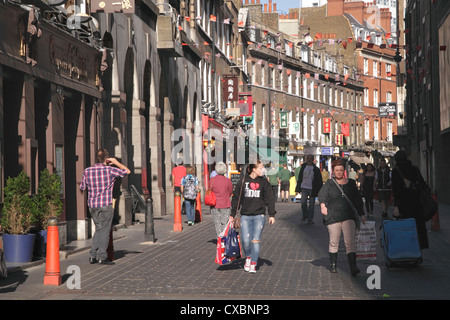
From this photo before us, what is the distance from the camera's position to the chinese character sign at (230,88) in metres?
44.8

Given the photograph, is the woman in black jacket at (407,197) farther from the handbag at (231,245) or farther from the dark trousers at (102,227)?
the dark trousers at (102,227)

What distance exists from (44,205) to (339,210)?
498 cm

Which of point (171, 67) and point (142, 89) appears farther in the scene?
point (171, 67)

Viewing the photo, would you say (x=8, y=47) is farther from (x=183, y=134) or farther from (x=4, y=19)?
(x=183, y=134)

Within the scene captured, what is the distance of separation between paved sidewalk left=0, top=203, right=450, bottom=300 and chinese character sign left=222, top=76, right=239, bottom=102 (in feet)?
93.2

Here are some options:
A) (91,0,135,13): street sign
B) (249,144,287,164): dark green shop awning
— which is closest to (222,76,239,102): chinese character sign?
(249,144,287,164): dark green shop awning

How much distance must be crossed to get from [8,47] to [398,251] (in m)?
7.21

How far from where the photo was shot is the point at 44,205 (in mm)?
13383

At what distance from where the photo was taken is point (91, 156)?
60.7 ft

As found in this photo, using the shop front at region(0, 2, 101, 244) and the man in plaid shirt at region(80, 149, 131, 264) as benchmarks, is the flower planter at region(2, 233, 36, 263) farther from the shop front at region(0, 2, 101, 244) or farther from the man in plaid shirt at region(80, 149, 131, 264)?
the shop front at region(0, 2, 101, 244)

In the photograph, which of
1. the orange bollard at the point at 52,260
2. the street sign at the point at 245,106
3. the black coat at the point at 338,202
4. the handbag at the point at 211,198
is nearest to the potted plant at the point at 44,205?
the orange bollard at the point at 52,260

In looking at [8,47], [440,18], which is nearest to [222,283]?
[8,47]

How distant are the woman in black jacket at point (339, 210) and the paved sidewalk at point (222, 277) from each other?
0.47 m

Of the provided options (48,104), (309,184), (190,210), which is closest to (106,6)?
(48,104)
